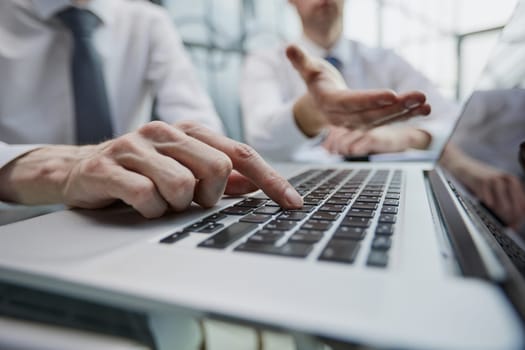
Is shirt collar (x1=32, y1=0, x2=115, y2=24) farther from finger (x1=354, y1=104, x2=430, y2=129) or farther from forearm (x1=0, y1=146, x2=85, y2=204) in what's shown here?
finger (x1=354, y1=104, x2=430, y2=129)

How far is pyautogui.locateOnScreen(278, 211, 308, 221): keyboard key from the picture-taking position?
241 millimetres

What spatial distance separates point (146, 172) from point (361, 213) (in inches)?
6.2

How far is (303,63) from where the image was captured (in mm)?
546

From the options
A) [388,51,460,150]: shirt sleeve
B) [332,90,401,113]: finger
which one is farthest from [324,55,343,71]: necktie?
[332,90,401,113]: finger

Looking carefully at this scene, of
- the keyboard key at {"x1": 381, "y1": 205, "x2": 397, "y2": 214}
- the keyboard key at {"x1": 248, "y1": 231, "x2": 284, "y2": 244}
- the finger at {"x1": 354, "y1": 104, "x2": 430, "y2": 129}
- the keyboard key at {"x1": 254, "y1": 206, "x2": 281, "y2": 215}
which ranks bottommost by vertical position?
the keyboard key at {"x1": 381, "y1": 205, "x2": 397, "y2": 214}

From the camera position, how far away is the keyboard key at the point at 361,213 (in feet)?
0.80

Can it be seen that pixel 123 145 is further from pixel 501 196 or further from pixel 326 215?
pixel 501 196

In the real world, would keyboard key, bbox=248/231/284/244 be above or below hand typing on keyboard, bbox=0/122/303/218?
below

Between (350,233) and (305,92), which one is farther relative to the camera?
(305,92)

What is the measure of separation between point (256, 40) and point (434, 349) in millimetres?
1286

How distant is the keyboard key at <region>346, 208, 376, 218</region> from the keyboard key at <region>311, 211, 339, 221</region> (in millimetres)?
10

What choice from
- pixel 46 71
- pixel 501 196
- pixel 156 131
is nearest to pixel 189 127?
pixel 156 131

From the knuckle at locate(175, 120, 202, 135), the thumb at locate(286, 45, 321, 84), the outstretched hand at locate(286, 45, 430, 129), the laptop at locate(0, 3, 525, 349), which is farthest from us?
the thumb at locate(286, 45, 321, 84)

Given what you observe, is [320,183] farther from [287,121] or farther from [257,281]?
[287,121]
